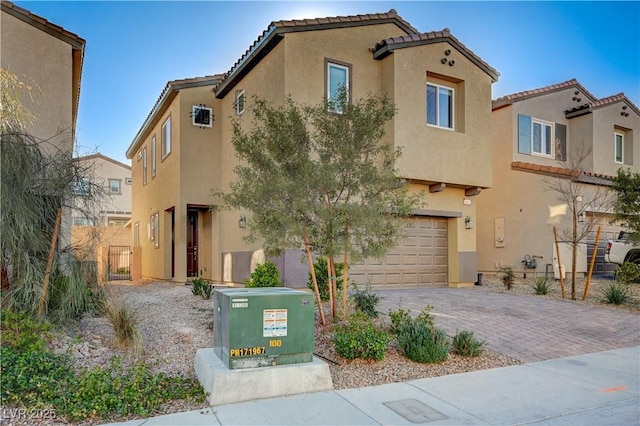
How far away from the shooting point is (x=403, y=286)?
1374cm

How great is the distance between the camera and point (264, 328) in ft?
17.1

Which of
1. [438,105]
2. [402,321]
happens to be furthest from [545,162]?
[402,321]

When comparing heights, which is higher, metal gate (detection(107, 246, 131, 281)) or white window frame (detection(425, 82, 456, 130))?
white window frame (detection(425, 82, 456, 130))

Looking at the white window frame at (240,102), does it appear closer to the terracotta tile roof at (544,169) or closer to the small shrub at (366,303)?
the small shrub at (366,303)

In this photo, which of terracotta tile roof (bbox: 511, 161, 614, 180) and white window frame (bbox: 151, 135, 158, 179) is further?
white window frame (bbox: 151, 135, 158, 179)

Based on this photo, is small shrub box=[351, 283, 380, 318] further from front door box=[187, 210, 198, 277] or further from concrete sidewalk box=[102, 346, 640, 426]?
front door box=[187, 210, 198, 277]

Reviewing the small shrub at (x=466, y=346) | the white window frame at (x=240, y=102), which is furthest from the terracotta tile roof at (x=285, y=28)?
the small shrub at (x=466, y=346)

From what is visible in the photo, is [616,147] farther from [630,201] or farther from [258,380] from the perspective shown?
[258,380]

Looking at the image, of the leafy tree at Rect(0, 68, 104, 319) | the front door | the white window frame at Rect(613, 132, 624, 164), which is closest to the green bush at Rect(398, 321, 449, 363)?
the leafy tree at Rect(0, 68, 104, 319)

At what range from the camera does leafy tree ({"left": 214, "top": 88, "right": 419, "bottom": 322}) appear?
6922 millimetres

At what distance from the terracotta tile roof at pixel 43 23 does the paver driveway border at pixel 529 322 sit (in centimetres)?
929

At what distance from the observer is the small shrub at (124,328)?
6.51 metres

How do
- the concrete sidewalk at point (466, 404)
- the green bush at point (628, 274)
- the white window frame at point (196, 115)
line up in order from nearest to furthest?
the concrete sidewalk at point (466, 404), the green bush at point (628, 274), the white window frame at point (196, 115)

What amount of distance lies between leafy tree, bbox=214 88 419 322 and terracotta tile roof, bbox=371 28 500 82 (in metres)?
5.96
